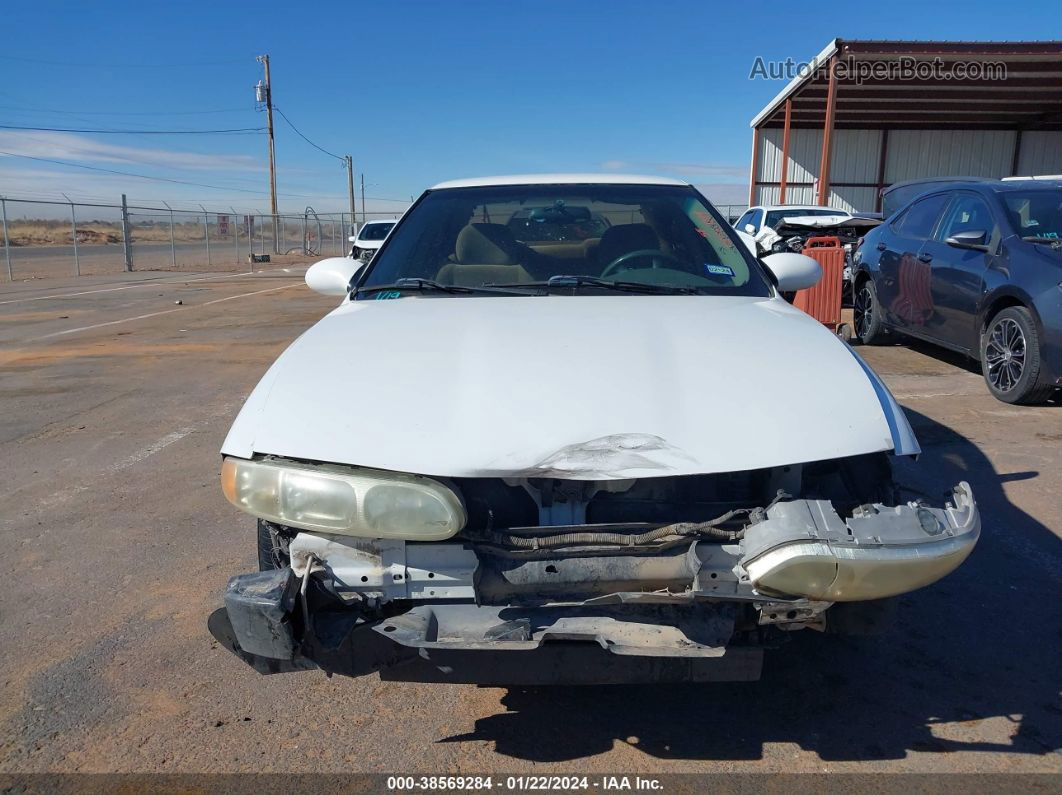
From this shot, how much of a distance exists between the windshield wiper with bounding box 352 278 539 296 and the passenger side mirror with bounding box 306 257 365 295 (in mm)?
463

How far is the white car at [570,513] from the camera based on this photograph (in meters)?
2.02

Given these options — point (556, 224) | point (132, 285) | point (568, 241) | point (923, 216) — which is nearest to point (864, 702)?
point (568, 241)

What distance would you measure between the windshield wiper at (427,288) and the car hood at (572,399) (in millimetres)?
385

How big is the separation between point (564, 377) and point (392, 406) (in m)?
0.49

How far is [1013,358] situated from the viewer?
604cm

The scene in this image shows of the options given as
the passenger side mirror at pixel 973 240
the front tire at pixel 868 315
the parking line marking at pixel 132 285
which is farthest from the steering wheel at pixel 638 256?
the parking line marking at pixel 132 285

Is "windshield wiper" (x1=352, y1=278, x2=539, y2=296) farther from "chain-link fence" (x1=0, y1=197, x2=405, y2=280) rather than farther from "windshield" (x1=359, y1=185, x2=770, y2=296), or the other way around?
"chain-link fence" (x1=0, y1=197, x2=405, y2=280)

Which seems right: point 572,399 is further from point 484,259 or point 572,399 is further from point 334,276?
point 334,276

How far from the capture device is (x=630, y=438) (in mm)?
2113

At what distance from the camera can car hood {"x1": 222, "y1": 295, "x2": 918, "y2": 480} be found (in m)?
2.09

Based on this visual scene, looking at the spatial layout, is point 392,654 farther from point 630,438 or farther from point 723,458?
point 723,458

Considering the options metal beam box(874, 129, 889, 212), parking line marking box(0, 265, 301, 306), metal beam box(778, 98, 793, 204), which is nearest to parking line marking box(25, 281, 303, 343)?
parking line marking box(0, 265, 301, 306)

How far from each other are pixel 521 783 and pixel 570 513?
76 centimetres

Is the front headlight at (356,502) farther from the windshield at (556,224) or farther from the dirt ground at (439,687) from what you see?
the windshield at (556,224)
